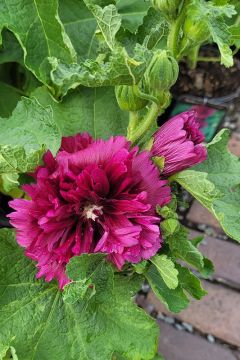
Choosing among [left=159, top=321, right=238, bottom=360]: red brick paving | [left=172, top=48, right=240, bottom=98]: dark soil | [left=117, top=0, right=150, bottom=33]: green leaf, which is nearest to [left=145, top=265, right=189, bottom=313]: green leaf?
[left=117, top=0, right=150, bottom=33]: green leaf

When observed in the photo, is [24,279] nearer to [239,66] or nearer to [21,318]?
[21,318]

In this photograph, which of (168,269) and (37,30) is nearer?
(168,269)

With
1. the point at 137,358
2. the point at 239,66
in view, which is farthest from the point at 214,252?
the point at 137,358

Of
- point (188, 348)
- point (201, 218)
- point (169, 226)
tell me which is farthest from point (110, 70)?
point (201, 218)

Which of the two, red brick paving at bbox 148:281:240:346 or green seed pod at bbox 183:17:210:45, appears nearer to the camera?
green seed pod at bbox 183:17:210:45

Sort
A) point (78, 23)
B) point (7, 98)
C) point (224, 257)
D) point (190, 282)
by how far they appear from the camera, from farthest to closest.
A: point (224, 257), point (7, 98), point (78, 23), point (190, 282)

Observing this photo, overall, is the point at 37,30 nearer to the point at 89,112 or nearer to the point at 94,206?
the point at 89,112

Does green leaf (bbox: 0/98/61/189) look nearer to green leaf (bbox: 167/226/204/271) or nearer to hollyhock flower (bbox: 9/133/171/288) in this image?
hollyhock flower (bbox: 9/133/171/288)
